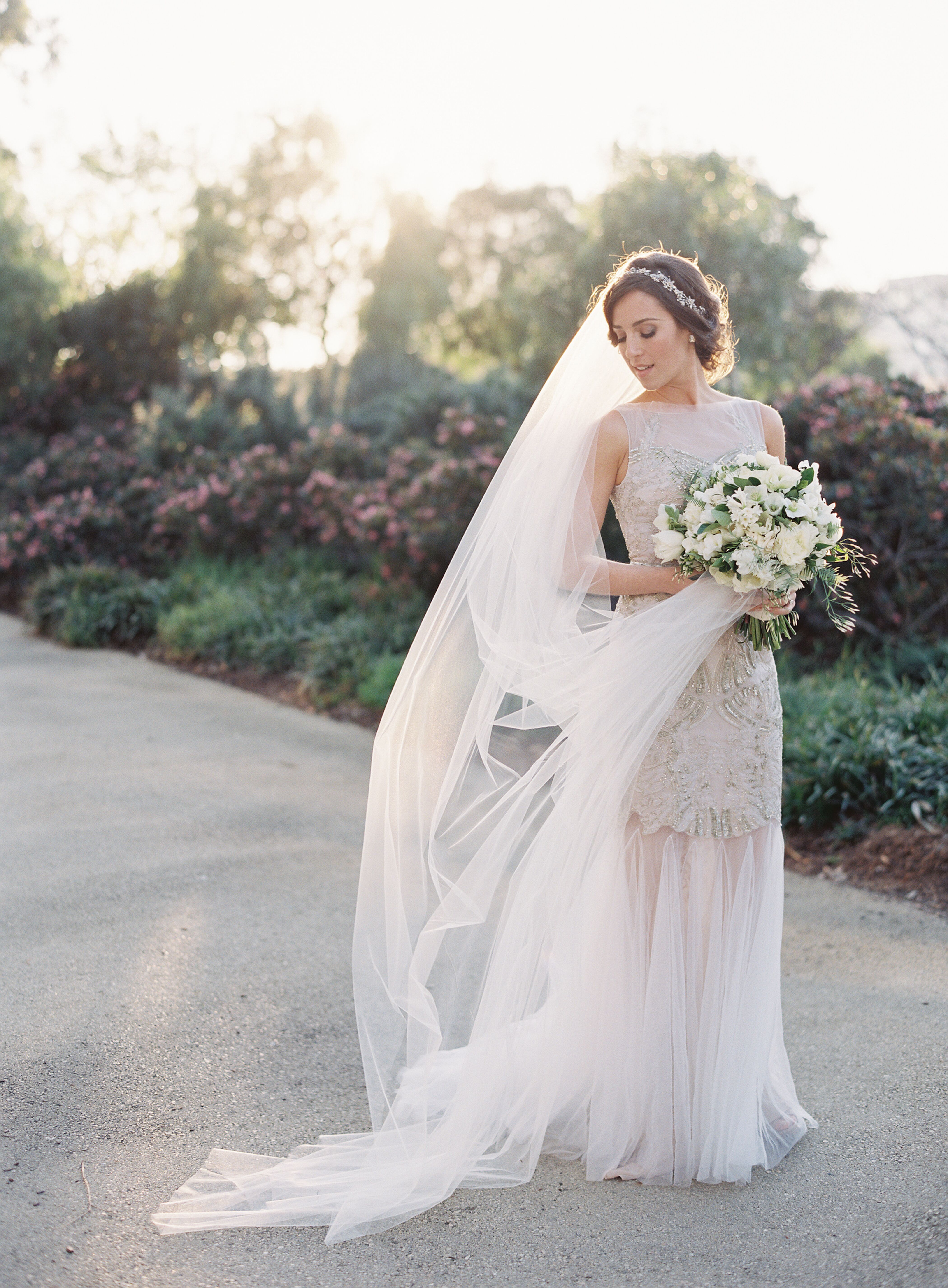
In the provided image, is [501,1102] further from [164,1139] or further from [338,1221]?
[164,1139]

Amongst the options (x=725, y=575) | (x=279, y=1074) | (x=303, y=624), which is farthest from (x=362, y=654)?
(x=725, y=575)

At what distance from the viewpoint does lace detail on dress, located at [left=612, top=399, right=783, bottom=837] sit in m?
2.68

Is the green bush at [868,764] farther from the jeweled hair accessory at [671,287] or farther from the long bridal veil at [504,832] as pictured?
the jeweled hair accessory at [671,287]

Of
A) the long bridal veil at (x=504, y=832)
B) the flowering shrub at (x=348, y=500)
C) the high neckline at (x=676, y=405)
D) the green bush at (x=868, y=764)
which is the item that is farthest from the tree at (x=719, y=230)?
the long bridal veil at (x=504, y=832)

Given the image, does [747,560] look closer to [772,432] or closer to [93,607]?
[772,432]

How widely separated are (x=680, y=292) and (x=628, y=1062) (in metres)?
1.93

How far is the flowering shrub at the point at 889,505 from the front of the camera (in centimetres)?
728

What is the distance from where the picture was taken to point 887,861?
472 cm

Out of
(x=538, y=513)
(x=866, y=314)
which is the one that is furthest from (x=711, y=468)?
(x=866, y=314)

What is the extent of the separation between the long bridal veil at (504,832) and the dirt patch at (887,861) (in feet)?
7.54

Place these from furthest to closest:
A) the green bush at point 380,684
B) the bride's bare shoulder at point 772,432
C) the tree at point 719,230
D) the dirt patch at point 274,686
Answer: the tree at point 719,230, the dirt patch at point 274,686, the green bush at point 380,684, the bride's bare shoulder at point 772,432

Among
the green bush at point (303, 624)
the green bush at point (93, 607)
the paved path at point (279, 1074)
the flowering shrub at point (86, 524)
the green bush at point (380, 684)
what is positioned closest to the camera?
the paved path at point (279, 1074)

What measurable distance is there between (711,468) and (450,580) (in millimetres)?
741

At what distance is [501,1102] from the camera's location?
2689 mm
